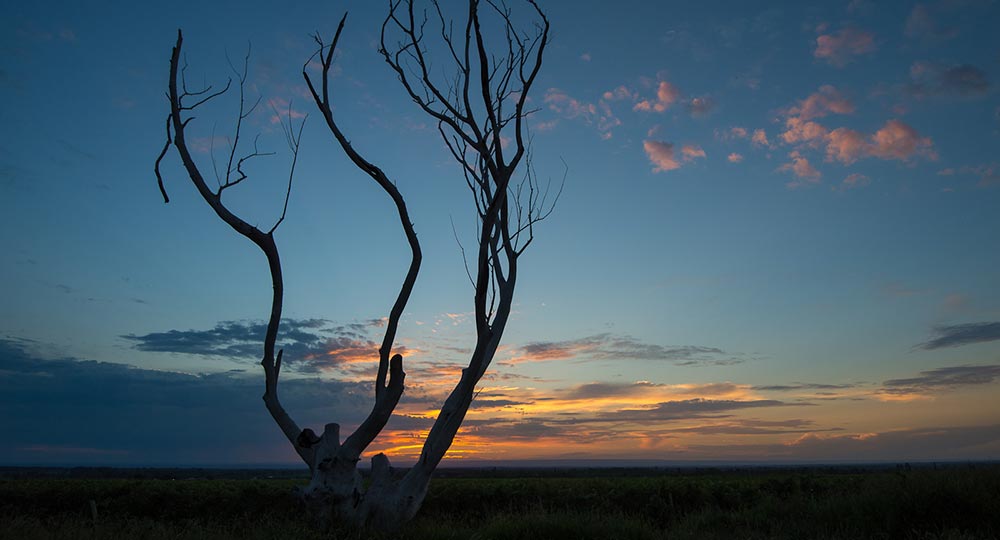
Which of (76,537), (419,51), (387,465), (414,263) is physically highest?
(419,51)

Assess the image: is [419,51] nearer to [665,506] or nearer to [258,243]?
[258,243]

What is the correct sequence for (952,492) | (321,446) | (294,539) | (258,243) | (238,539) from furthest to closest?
(952,492) < (258,243) < (321,446) < (238,539) < (294,539)

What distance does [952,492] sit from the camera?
10.4m

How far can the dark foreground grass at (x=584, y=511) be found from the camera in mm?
8133

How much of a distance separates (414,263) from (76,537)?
195 inches

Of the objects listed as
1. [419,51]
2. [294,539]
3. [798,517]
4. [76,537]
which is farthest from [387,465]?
[798,517]

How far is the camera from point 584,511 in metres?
12.2

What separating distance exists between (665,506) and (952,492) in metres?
7.07

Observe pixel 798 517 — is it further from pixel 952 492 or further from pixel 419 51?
pixel 419 51

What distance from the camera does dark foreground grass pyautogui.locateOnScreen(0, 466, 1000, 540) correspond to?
320 inches

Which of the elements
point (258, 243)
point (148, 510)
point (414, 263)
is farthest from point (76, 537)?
point (148, 510)

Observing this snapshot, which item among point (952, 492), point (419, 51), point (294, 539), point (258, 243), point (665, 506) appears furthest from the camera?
point (665, 506)

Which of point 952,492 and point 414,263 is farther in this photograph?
point 952,492

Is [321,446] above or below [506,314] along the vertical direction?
below
